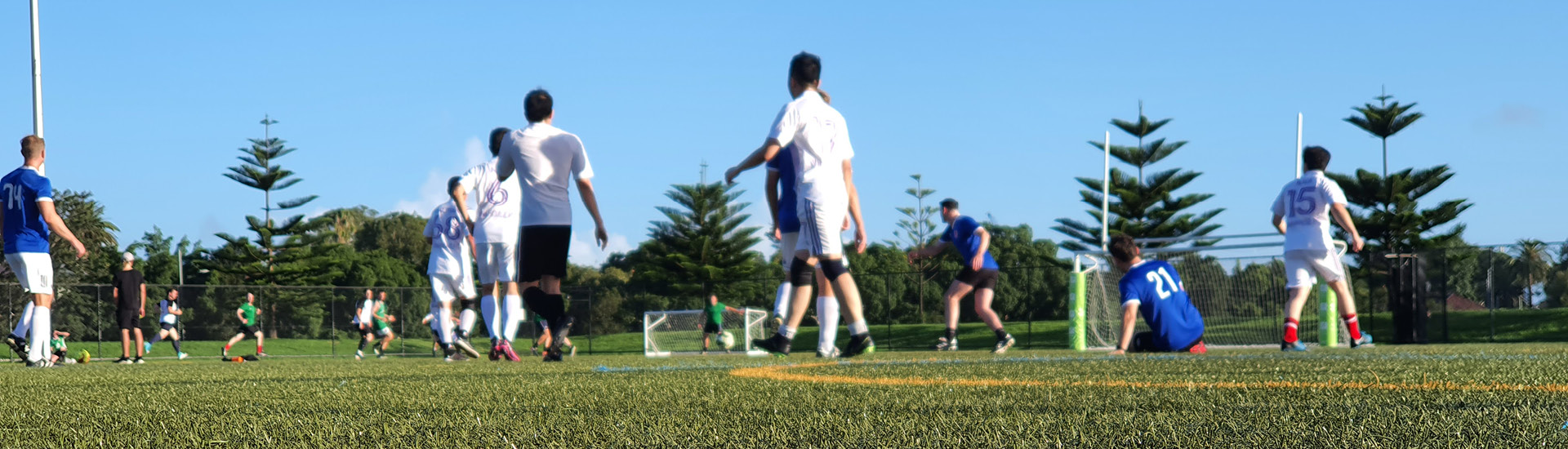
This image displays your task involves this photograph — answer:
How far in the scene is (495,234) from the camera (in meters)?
8.44

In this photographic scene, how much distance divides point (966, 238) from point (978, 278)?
376 mm

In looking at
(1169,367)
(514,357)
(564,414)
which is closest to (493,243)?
(514,357)

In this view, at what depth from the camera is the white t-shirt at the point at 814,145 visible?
224 inches

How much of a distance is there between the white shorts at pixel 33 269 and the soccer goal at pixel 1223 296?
11.6 metres

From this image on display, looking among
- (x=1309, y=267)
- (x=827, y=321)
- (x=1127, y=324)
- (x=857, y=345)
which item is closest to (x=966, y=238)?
(x=1309, y=267)

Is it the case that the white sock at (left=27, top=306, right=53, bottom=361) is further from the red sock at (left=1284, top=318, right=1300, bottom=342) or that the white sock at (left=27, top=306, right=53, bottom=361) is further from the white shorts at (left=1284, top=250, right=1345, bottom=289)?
the white shorts at (left=1284, top=250, right=1345, bottom=289)

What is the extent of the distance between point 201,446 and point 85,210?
2149 inches

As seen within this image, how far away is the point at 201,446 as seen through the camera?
2150 millimetres

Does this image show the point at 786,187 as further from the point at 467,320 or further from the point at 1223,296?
the point at 1223,296

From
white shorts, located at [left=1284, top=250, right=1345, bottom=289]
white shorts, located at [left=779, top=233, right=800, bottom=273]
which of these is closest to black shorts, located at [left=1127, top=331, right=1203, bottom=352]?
white shorts, located at [left=1284, top=250, right=1345, bottom=289]

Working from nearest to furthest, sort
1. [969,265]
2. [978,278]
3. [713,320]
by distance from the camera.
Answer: [969,265] < [978,278] < [713,320]

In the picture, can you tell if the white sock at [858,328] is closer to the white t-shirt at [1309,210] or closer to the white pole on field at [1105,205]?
the white t-shirt at [1309,210]

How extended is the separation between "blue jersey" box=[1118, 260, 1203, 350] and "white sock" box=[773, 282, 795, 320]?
1942mm

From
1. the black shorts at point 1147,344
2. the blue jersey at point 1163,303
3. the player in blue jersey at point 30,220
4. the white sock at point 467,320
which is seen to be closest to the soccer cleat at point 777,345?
the blue jersey at point 1163,303
